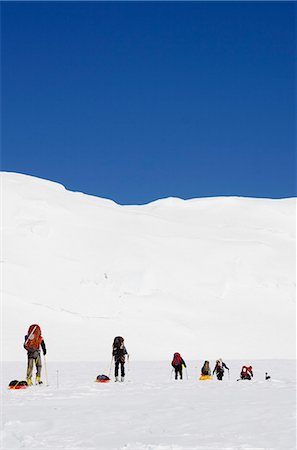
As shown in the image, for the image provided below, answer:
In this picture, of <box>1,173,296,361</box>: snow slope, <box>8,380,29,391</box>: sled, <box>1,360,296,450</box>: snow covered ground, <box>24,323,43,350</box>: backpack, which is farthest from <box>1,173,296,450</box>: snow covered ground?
<box>24,323,43,350</box>: backpack

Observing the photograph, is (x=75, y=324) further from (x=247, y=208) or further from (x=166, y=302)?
(x=247, y=208)

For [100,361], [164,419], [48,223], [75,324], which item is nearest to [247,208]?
[48,223]

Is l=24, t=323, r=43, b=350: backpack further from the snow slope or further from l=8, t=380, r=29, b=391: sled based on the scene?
the snow slope

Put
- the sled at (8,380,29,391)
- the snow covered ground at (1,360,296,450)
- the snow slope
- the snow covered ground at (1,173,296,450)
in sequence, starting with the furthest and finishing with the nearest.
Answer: the snow slope
the sled at (8,380,29,391)
the snow covered ground at (1,173,296,450)
the snow covered ground at (1,360,296,450)

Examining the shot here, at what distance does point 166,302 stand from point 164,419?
35.6m

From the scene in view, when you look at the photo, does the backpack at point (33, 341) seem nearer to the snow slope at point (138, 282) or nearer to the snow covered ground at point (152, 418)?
the snow covered ground at point (152, 418)

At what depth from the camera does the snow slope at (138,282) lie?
125ft

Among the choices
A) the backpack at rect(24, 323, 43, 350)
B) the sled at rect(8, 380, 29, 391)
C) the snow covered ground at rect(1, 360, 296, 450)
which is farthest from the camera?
the backpack at rect(24, 323, 43, 350)

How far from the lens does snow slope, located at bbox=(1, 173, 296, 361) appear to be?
3806cm

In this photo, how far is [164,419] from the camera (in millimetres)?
10211

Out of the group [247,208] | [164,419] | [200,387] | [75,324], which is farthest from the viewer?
[247,208]

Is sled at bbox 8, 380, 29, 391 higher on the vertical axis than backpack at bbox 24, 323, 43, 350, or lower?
lower

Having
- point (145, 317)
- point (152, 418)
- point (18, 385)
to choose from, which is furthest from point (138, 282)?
point (152, 418)

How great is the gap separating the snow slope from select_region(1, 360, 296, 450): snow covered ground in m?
18.1
